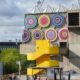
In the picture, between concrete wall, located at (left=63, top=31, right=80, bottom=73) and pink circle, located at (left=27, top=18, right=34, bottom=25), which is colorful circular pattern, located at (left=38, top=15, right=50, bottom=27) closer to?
pink circle, located at (left=27, top=18, right=34, bottom=25)

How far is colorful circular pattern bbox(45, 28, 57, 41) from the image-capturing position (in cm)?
7338

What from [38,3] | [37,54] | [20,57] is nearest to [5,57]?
[20,57]

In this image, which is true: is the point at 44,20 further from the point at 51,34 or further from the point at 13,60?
the point at 13,60

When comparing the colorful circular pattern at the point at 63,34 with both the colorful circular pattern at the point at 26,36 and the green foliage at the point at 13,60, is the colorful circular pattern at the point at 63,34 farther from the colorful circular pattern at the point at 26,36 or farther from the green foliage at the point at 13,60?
the green foliage at the point at 13,60

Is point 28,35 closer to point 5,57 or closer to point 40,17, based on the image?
point 40,17

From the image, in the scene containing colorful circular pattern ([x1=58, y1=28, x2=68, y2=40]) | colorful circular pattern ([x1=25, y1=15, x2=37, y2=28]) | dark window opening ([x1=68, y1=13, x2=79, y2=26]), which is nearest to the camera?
dark window opening ([x1=68, y1=13, x2=79, y2=26])

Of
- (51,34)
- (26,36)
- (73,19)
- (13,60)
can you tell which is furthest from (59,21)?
(13,60)

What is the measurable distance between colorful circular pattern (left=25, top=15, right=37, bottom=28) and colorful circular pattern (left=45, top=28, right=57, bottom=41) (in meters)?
2.49

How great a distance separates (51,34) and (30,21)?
15.6 feet

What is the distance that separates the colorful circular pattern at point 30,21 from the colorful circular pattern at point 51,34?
2.49 m

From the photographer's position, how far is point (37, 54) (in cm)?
6994

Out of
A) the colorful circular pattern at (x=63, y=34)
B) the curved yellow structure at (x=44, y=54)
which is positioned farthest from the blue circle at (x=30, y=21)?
the curved yellow structure at (x=44, y=54)

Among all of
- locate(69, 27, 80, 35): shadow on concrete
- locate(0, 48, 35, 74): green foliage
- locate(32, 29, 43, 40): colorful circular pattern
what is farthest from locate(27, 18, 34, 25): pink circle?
locate(0, 48, 35, 74): green foliage

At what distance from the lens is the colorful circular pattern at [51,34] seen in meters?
73.4
